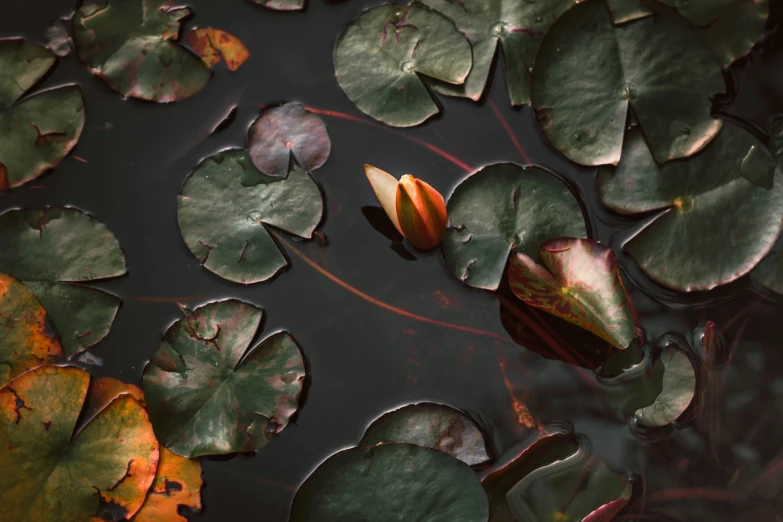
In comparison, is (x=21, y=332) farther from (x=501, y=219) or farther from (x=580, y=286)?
(x=580, y=286)

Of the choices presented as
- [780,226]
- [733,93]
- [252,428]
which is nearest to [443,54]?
[733,93]

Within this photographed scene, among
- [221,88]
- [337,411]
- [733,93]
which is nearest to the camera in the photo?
[337,411]

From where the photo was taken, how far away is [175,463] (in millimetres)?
1634

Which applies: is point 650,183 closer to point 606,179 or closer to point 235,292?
point 606,179

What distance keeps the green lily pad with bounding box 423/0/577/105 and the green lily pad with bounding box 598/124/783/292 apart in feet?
1.30

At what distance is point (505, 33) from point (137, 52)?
3.47ft

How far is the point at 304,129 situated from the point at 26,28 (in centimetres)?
94

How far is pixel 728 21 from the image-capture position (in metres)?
1.77

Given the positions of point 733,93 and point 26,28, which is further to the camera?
point 26,28

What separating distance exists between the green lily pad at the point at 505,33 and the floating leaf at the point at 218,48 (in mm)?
598

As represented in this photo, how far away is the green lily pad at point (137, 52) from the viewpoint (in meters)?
1.89

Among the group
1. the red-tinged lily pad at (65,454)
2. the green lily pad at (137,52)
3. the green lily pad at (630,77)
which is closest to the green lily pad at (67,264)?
the red-tinged lily pad at (65,454)

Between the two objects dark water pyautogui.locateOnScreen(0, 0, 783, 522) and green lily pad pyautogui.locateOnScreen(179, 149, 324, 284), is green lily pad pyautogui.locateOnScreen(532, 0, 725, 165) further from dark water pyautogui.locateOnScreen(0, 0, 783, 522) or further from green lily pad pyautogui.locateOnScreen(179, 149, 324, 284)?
green lily pad pyautogui.locateOnScreen(179, 149, 324, 284)

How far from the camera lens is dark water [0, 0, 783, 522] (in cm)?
162
